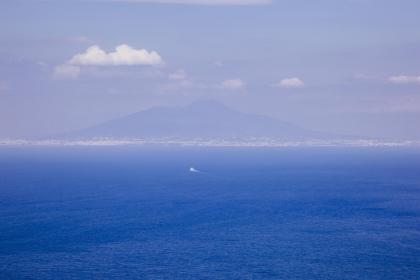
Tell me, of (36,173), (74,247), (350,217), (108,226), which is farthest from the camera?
(36,173)

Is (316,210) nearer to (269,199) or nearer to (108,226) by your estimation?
(269,199)

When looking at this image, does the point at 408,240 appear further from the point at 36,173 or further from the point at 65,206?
the point at 36,173

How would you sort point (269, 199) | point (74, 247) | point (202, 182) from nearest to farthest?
point (74, 247), point (269, 199), point (202, 182)

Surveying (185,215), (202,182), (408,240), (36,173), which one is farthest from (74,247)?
(36,173)

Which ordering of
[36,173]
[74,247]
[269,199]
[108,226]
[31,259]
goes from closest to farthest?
[31,259] < [74,247] < [108,226] < [269,199] < [36,173]

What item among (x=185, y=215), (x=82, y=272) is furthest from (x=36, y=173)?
(x=82, y=272)

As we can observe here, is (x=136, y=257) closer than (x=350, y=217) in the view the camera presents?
Yes
